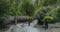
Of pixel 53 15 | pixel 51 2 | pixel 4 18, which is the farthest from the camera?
pixel 51 2

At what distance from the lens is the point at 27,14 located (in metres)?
12.6

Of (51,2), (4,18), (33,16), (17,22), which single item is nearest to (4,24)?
(4,18)

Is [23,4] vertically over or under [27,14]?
over

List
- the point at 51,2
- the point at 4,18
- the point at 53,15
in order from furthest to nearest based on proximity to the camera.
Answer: the point at 51,2 < the point at 53,15 < the point at 4,18

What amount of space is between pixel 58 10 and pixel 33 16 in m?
2.10

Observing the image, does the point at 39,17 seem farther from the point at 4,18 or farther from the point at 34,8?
the point at 4,18

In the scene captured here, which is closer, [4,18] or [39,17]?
[4,18]

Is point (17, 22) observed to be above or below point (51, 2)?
below

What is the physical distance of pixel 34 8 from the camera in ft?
40.7

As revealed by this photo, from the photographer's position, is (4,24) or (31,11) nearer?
(4,24)

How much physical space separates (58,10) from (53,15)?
0.60 meters

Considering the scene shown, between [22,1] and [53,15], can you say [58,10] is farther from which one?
[22,1]

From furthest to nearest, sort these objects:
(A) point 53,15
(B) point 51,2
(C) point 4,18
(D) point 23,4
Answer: (B) point 51,2 < (D) point 23,4 < (A) point 53,15 < (C) point 4,18

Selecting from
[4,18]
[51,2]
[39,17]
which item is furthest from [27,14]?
[4,18]
